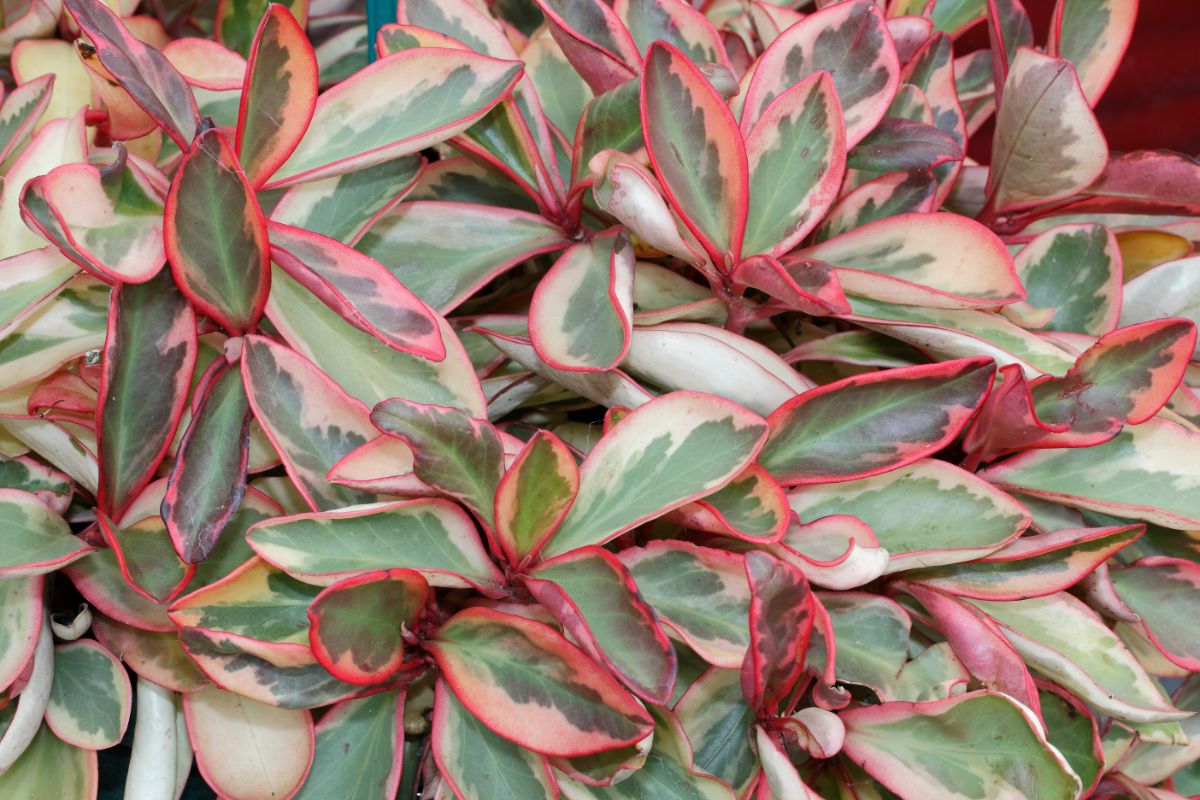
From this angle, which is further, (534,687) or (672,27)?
(672,27)

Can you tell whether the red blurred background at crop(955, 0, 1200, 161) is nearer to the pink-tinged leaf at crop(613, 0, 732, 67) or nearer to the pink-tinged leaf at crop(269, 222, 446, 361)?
the pink-tinged leaf at crop(613, 0, 732, 67)

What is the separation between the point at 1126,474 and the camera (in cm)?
54

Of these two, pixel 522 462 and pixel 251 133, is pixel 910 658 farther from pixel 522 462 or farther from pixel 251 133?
pixel 251 133

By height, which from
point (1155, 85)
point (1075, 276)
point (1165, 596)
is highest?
point (1075, 276)

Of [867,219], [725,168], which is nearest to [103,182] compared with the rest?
[725,168]

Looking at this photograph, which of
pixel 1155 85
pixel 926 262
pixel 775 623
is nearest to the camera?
pixel 775 623

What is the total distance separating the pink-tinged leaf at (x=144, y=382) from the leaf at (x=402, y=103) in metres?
0.08

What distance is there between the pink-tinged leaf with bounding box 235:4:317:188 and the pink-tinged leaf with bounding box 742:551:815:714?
0.85ft

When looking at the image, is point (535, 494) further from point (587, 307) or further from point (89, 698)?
point (89, 698)

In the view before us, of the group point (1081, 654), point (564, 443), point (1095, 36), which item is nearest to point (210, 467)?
point (564, 443)

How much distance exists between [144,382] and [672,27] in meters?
0.34

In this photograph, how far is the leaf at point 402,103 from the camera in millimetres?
500

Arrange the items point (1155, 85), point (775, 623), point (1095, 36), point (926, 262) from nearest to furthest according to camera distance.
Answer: point (775, 623), point (926, 262), point (1095, 36), point (1155, 85)

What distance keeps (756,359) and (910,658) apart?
16 cm
